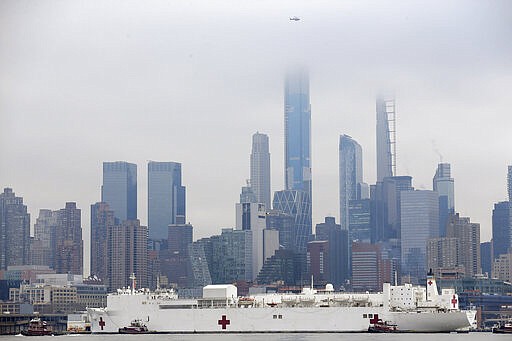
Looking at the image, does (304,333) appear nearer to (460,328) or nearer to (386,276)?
(460,328)

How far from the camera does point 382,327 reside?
53438 mm

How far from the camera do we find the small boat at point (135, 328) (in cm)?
5500

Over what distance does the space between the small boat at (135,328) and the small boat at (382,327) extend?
36.5ft

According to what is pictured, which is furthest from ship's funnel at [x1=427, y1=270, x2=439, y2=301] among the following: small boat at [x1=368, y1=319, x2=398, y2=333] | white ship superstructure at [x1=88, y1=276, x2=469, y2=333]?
small boat at [x1=368, y1=319, x2=398, y2=333]

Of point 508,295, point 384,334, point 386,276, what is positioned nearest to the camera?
point 384,334

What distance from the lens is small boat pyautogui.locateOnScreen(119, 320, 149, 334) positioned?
55.0m

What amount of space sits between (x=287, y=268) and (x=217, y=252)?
26.2 ft

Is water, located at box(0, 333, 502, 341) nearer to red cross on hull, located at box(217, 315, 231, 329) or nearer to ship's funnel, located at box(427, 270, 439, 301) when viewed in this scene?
red cross on hull, located at box(217, 315, 231, 329)

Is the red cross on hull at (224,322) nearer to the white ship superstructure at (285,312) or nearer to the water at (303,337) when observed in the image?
the white ship superstructure at (285,312)

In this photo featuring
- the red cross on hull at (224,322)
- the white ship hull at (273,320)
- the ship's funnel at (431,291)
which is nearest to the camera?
the white ship hull at (273,320)

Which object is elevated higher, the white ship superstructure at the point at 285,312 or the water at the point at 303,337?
the white ship superstructure at the point at 285,312

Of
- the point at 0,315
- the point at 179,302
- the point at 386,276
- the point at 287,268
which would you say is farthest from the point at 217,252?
the point at 179,302

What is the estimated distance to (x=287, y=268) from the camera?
396 feet

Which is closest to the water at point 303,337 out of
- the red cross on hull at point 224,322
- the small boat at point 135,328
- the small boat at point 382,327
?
the small boat at point 135,328
